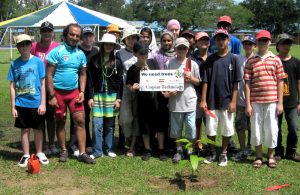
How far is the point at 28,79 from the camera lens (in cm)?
596

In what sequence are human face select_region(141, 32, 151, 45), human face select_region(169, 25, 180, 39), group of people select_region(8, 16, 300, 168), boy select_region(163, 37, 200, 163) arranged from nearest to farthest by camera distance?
group of people select_region(8, 16, 300, 168) → boy select_region(163, 37, 200, 163) → human face select_region(141, 32, 151, 45) → human face select_region(169, 25, 180, 39)

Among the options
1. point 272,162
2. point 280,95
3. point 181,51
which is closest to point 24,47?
point 181,51

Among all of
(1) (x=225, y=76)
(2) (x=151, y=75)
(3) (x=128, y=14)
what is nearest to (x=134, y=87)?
(2) (x=151, y=75)

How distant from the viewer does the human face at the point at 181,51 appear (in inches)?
239

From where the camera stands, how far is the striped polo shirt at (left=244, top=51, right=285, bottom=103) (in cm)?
591

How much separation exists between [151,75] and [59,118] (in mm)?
1506

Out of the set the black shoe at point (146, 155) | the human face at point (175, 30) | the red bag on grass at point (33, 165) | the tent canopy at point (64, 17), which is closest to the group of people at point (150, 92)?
the black shoe at point (146, 155)

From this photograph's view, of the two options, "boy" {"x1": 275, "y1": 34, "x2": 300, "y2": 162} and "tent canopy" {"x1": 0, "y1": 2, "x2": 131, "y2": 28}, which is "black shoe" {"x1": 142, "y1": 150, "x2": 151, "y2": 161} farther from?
"tent canopy" {"x1": 0, "y1": 2, "x2": 131, "y2": 28}

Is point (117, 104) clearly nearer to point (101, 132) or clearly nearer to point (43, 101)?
point (101, 132)

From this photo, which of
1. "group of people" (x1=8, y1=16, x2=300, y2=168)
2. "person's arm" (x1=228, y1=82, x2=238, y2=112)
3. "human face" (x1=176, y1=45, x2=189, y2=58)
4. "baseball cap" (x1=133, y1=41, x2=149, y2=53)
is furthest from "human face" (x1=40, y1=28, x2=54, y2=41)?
"person's arm" (x1=228, y1=82, x2=238, y2=112)

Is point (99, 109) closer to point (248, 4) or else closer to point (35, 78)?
point (35, 78)

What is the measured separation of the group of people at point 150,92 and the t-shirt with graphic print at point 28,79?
1 centimetres

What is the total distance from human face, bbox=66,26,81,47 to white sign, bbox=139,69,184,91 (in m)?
1.07

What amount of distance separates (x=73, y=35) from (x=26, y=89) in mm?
1016
